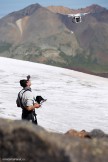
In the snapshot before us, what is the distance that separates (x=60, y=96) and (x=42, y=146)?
20.8 meters

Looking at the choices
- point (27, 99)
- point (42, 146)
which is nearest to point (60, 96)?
point (27, 99)

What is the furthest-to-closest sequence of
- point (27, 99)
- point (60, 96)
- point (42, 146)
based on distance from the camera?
1. point (60, 96)
2. point (27, 99)
3. point (42, 146)

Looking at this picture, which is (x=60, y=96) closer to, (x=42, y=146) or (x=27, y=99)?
(x=27, y=99)

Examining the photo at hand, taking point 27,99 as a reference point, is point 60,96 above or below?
below

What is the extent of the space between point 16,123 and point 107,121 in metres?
14.3

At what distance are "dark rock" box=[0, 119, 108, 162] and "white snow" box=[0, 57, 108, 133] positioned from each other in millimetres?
11144

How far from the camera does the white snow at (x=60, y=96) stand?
17422mm

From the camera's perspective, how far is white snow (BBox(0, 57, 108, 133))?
17422 millimetres

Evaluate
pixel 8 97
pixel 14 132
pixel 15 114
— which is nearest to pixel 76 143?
pixel 14 132

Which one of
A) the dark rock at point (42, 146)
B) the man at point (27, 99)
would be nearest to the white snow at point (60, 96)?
the man at point (27, 99)

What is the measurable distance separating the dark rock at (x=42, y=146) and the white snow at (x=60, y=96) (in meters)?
11.1

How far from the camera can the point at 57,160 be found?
3744 mm

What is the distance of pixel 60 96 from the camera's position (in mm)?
24609

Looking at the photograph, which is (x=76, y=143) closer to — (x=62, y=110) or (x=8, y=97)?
(x=62, y=110)
